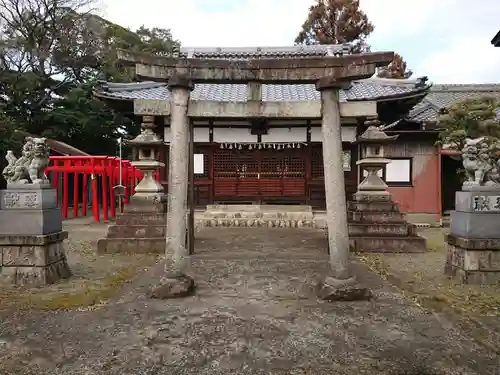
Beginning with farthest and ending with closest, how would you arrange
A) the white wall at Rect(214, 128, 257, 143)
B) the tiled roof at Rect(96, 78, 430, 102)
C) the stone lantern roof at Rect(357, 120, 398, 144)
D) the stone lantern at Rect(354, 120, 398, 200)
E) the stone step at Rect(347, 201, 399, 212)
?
1. the white wall at Rect(214, 128, 257, 143)
2. the tiled roof at Rect(96, 78, 430, 102)
3. the stone lantern roof at Rect(357, 120, 398, 144)
4. the stone lantern at Rect(354, 120, 398, 200)
5. the stone step at Rect(347, 201, 399, 212)

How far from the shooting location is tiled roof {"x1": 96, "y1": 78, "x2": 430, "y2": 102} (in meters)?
12.8

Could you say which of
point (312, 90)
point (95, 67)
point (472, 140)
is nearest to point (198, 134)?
point (312, 90)

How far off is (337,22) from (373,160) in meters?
23.4

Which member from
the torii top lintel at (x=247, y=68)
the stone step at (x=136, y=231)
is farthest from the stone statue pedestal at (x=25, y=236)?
the stone step at (x=136, y=231)

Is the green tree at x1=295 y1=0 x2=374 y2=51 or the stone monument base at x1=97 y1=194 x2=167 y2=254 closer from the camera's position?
the stone monument base at x1=97 y1=194 x2=167 y2=254

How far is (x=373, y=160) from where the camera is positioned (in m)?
9.73

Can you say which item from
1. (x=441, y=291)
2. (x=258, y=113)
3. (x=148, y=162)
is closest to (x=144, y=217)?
(x=148, y=162)

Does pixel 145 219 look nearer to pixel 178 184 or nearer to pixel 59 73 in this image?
pixel 178 184

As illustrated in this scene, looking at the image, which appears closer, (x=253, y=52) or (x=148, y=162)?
(x=148, y=162)

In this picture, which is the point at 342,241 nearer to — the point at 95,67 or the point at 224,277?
the point at 224,277

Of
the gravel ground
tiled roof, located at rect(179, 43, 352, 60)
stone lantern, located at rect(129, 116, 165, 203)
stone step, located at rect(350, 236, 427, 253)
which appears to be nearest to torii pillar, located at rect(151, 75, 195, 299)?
the gravel ground

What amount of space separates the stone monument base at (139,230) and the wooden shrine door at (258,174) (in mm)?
4802

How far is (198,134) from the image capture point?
1402cm

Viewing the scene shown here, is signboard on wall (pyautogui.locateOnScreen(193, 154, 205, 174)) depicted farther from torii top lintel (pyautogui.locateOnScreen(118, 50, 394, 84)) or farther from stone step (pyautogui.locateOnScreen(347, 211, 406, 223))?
torii top lintel (pyautogui.locateOnScreen(118, 50, 394, 84))
